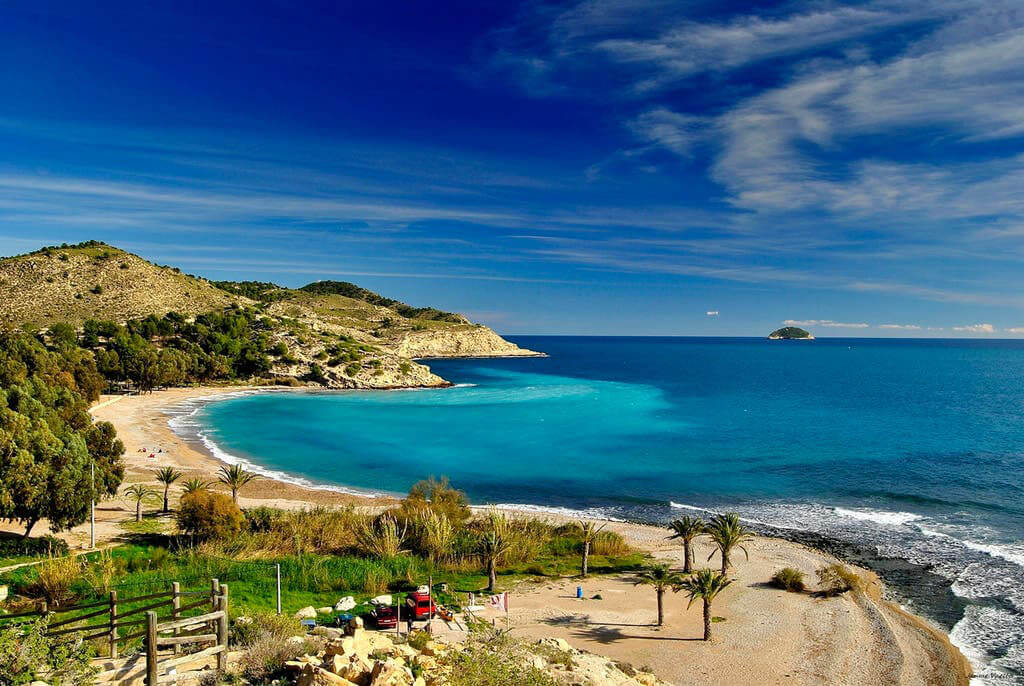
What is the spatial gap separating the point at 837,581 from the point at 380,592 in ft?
62.6

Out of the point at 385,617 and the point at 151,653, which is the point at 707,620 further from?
the point at 151,653

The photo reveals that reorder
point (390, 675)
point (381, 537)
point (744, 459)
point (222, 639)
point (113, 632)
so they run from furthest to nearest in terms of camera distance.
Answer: point (744, 459) < point (381, 537) < point (113, 632) < point (222, 639) < point (390, 675)

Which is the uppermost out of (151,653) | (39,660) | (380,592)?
(39,660)

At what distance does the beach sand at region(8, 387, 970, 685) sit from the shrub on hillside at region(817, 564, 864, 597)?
41 cm

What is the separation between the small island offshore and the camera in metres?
12.3

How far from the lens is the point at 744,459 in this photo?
2105 inches

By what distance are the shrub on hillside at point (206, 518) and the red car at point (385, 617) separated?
10.5 m

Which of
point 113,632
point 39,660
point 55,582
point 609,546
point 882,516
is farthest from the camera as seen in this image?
point 882,516

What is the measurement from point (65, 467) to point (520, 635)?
1938 cm

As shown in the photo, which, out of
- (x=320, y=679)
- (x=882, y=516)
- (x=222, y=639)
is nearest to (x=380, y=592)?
(x=222, y=639)

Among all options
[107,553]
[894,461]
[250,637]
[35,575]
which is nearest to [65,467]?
[107,553]

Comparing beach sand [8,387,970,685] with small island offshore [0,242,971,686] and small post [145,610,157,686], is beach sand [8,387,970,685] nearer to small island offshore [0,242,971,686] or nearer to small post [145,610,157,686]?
small island offshore [0,242,971,686]

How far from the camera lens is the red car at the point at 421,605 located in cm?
1925

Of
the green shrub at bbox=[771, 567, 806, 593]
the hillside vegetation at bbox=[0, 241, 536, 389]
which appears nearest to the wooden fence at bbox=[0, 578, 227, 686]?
the green shrub at bbox=[771, 567, 806, 593]
